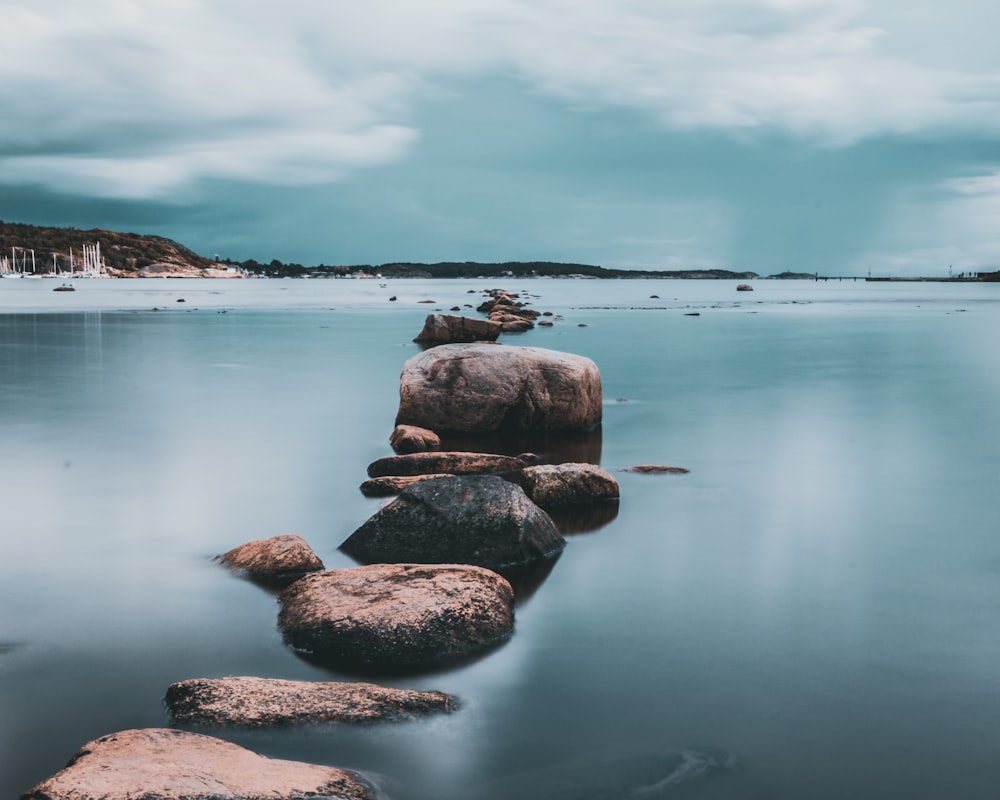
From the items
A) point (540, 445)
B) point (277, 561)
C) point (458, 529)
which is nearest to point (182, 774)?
point (277, 561)

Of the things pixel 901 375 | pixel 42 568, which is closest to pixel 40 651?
pixel 42 568

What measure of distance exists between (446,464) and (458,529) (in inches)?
114

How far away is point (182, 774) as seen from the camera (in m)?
4.47

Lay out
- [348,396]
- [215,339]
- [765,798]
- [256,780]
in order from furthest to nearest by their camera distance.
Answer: [215,339]
[348,396]
[765,798]
[256,780]

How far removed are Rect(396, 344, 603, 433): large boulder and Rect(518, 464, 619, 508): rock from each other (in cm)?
350

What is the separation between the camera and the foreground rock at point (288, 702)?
18.2ft

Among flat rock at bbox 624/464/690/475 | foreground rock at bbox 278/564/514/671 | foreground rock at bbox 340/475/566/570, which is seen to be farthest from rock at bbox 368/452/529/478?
foreground rock at bbox 278/564/514/671

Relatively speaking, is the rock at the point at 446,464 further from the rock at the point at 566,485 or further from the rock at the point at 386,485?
the rock at the point at 566,485

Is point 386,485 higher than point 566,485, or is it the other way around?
point 566,485

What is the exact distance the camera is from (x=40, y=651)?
668 centimetres

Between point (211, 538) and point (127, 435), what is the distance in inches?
274

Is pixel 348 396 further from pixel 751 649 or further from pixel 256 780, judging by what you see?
pixel 256 780

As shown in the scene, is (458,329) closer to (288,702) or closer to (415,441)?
(415,441)

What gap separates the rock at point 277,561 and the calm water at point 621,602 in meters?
0.20
